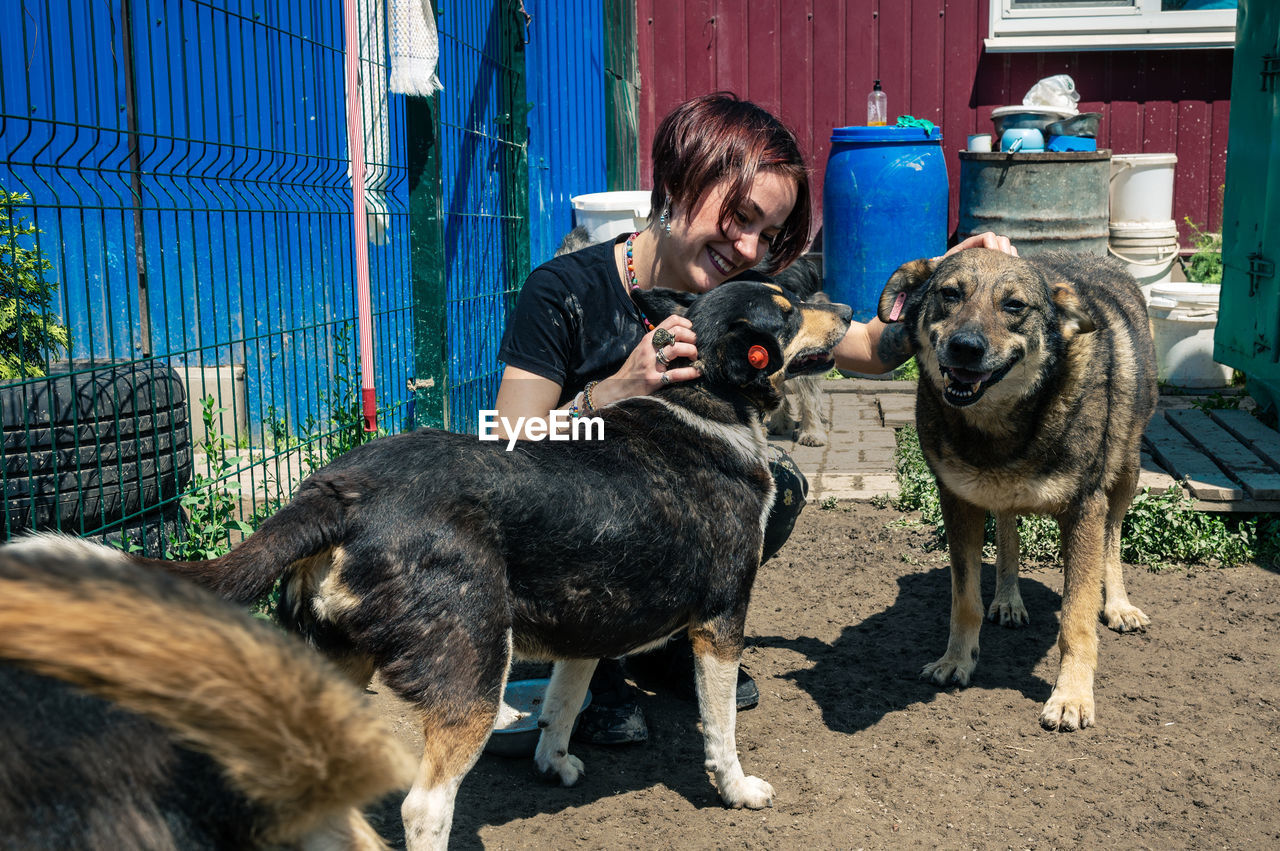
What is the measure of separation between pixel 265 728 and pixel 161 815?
14 centimetres

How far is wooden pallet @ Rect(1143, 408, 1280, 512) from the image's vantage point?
16.2 feet

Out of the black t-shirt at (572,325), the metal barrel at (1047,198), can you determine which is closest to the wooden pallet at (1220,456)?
the metal barrel at (1047,198)

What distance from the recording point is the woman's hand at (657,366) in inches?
116

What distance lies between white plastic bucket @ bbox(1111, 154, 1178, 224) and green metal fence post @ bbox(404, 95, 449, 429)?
624cm

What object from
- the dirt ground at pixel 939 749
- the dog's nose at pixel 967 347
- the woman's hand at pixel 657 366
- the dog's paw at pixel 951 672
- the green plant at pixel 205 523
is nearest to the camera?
the dirt ground at pixel 939 749

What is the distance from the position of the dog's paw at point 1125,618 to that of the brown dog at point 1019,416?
0.65m

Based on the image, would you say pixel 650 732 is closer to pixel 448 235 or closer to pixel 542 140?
pixel 448 235

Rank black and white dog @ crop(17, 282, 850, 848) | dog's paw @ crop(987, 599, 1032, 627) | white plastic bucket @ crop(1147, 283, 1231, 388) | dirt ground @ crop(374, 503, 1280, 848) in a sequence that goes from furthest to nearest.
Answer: white plastic bucket @ crop(1147, 283, 1231, 388) < dog's paw @ crop(987, 599, 1032, 627) < dirt ground @ crop(374, 503, 1280, 848) < black and white dog @ crop(17, 282, 850, 848)

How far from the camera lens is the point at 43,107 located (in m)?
5.33

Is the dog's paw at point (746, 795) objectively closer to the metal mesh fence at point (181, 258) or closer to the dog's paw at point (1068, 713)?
the dog's paw at point (1068, 713)

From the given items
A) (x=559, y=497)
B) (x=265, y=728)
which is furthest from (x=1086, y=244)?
(x=265, y=728)

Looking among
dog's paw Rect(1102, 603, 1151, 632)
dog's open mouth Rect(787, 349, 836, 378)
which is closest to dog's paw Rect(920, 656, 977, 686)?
dog's paw Rect(1102, 603, 1151, 632)

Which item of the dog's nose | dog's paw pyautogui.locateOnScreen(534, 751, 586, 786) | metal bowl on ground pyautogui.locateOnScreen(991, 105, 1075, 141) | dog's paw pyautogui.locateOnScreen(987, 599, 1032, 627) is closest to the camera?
dog's paw pyautogui.locateOnScreen(534, 751, 586, 786)

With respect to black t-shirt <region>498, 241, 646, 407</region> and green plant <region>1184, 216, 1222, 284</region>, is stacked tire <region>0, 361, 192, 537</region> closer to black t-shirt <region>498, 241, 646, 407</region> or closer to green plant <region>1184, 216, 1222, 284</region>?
black t-shirt <region>498, 241, 646, 407</region>
